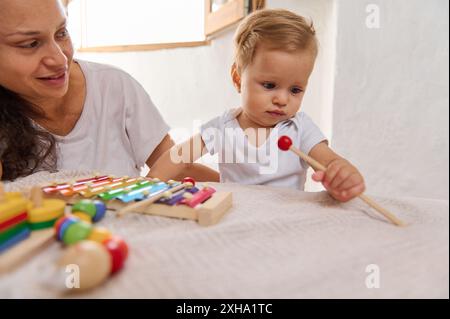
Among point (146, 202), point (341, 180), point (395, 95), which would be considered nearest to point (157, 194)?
point (146, 202)

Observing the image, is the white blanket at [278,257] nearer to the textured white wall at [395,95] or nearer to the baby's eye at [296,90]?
the baby's eye at [296,90]

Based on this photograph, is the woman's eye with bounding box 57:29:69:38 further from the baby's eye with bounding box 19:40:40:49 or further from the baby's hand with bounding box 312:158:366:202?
the baby's hand with bounding box 312:158:366:202

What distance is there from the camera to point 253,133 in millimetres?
922

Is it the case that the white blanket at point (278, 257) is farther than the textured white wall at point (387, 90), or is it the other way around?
the textured white wall at point (387, 90)

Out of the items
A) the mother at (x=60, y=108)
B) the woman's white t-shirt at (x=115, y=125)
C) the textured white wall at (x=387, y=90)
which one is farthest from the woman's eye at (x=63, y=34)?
the textured white wall at (x=387, y=90)

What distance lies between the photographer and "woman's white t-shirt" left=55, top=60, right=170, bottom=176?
1.01m

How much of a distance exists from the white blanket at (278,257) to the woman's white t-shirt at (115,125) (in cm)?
52

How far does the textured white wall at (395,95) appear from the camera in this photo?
3.24 ft

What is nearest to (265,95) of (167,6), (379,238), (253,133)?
(253,133)

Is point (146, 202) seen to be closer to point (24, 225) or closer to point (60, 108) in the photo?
point (24, 225)

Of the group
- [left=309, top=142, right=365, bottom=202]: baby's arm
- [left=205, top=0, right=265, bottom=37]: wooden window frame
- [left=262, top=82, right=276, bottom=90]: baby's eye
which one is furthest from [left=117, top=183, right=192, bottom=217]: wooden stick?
[left=205, top=0, right=265, bottom=37]: wooden window frame

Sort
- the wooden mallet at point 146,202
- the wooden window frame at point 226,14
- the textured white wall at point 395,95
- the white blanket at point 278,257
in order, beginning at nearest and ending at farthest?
the white blanket at point 278,257 < the wooden mallet at point 146,202 < the textured white wall at point 395,95 < the wooden window frame at point 226,14

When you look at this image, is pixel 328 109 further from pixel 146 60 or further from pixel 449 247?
pixel 146 60

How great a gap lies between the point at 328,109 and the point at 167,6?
161 cm
